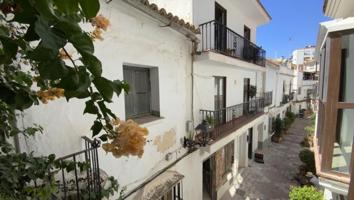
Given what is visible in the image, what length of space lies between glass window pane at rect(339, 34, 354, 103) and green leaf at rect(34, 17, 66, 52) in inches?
203

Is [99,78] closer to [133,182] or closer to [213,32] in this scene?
[133,182]

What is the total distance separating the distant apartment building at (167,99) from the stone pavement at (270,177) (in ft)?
2.56

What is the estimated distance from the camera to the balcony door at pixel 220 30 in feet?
24.0

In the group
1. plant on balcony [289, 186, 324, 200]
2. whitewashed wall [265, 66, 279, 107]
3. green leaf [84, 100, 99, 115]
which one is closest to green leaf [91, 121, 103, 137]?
green leaf [84, 100, 99, 115]

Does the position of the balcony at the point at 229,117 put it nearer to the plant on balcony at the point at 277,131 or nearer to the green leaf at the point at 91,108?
the green leaf at the point at 91,108

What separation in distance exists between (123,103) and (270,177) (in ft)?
33.2

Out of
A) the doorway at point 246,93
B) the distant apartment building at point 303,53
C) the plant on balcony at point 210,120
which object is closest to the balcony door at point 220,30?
the plant on balcony at point 210,120

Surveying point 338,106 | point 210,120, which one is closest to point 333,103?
point 338,106

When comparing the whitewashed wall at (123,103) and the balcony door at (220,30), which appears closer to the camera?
the whitewashed wall at (123,103)

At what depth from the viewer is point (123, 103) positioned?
4.07 meters

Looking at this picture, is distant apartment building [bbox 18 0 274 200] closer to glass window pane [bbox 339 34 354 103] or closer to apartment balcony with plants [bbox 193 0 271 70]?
apartment balcony with plants [bbox 193 0 271 70]

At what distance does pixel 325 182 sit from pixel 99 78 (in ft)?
16.4

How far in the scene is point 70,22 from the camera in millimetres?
681

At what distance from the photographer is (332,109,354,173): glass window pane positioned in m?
4.10
